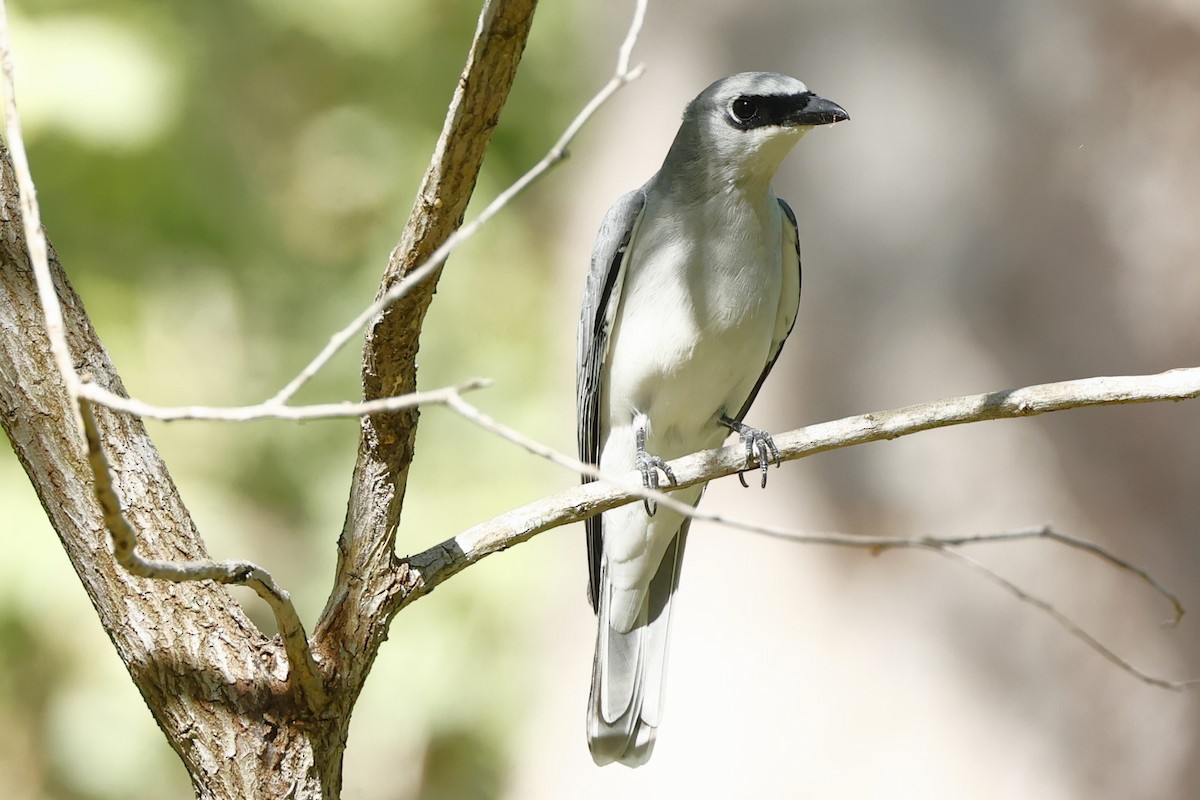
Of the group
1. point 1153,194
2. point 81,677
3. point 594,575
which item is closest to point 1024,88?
point 1153,194

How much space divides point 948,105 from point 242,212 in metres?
3.37

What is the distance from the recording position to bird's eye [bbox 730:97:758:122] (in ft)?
10.9

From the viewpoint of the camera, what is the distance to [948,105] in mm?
4930

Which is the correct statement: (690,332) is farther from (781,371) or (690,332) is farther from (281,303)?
(281,303)

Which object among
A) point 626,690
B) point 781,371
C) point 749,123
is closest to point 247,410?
point 749,123

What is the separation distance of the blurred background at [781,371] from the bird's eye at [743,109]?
5.78ft

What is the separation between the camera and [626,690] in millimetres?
3648

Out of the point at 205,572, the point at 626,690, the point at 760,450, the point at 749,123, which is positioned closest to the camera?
the point at 205,572

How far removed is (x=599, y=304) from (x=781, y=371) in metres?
1.80

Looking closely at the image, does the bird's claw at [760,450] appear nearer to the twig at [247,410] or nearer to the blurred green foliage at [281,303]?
the twig at [247,410]

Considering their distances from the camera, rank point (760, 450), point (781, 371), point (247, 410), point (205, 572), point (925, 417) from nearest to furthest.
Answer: point (247, 410)
point (205, 572)
point (925, 417)
point (760, 450)
point (781, 371)

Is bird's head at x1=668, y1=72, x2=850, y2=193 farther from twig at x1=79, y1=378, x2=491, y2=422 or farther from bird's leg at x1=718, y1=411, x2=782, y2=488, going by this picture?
twig at x1=79, y1=378, x2=491, y2=422

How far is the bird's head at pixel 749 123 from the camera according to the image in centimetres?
320

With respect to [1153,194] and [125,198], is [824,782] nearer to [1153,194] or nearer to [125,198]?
[1153,194]
